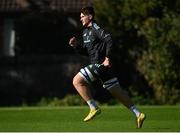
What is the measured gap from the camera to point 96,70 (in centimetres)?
1293

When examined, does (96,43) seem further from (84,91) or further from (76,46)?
(84,91)

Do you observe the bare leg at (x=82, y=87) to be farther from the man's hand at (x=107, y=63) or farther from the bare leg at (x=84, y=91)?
the man's hand at (x=107, y=63)

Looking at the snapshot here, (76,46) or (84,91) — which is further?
(76,46)

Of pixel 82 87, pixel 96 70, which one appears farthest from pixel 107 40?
pixel 82 87

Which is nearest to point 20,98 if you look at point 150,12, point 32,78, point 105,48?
point 32,78

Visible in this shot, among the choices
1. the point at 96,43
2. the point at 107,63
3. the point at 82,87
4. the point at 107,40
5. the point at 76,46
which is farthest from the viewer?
the point at 76,46

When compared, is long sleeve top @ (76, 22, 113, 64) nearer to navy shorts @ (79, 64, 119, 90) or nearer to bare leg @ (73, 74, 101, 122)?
navy shorts @ (79, 64, 119, 90)

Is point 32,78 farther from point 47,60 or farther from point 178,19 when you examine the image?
point 178,19

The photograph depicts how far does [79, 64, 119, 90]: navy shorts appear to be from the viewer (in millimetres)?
12891

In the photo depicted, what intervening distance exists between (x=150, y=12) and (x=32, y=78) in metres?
5.57

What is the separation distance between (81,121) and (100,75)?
184 centimetres

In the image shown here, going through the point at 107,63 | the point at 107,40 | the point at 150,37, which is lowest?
the point at 150,37

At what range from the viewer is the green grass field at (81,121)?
12546mm

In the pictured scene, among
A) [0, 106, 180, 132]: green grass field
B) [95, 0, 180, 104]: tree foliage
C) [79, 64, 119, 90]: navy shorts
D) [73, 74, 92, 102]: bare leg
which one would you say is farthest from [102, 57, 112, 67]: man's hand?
[95, 0, 180, 104]: tree foliage
